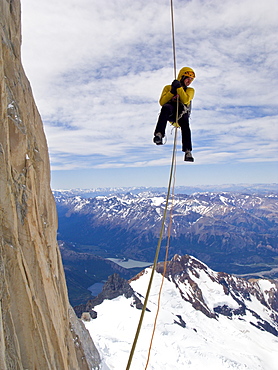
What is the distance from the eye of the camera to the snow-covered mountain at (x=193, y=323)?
5200 cm

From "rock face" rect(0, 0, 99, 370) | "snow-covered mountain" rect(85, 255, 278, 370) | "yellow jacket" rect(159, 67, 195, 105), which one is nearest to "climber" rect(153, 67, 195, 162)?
"yellow jacket" rect(159, 67, 195, 105)

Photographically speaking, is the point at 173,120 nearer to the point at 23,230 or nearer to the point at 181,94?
the point at 181,94

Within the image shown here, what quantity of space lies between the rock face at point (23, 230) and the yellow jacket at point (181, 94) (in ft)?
17.5

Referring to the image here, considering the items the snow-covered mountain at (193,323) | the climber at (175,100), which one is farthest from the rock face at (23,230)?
the snow-covered mountain at (193,323)

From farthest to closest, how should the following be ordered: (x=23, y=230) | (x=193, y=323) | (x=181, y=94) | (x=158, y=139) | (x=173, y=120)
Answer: (x=193, y=323), (x=173, y=120), (x=158, y=139), (x=181, y=94), (x=23, y=230)

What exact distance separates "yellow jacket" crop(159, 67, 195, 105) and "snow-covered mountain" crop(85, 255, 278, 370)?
30550mm

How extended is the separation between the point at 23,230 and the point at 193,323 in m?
92.3

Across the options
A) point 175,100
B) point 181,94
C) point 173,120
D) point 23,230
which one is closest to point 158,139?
point 173,120

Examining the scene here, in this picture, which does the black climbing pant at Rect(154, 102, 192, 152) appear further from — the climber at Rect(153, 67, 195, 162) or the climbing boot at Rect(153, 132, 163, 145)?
the climbing boot at Rect(153, 132, 163, 145)

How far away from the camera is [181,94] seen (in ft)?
33.9

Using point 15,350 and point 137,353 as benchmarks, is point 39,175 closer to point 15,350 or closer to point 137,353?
point 15,350

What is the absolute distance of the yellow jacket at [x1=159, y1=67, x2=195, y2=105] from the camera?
10337 mm

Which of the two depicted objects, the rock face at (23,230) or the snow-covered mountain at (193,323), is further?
the snow-covered mountain at (193,323)

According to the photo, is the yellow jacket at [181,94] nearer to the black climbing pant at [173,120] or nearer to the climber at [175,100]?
the climber at [175,100]
